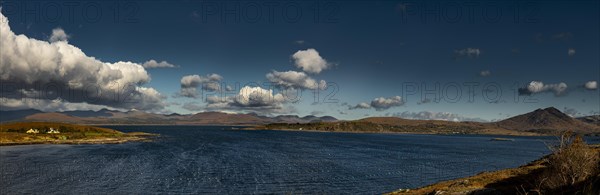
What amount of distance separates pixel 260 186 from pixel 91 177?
29313 mm

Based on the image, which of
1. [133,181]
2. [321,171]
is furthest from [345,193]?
[133,181]

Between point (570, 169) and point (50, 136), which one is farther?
point (50, 136)

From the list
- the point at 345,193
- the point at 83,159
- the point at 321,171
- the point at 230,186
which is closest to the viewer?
the point at 345,193

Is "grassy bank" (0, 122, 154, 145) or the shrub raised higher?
the shrub

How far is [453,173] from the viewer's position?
249ft

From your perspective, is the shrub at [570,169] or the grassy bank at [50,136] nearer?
the shrub at [570,169]

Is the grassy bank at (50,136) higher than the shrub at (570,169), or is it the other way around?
the shrub at (570,169)

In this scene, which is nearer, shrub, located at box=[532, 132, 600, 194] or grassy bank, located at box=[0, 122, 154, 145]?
shrub, located at box=[532, 132, 600, 194]

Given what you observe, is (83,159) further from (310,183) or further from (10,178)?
(310,183)

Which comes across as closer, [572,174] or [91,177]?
[572,174]

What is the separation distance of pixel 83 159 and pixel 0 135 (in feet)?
268

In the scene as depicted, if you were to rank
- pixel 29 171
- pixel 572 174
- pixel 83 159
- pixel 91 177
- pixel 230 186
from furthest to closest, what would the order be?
pixel 83 159
pixel 29 171
pixel 91 177
pixel 230 186
pixel 572 174

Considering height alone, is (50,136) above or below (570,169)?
below

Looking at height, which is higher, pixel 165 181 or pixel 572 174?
pixel 572 174
